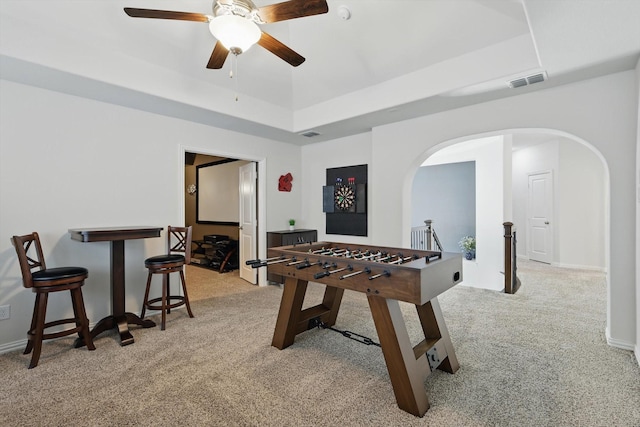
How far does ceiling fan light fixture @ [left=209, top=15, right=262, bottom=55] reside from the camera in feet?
6.26

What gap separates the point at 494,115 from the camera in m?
3.40

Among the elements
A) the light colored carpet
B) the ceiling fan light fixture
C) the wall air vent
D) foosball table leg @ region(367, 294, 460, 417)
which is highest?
the wall air vent

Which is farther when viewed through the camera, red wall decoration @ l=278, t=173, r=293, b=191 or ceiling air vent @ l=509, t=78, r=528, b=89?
red wall decoration @ l=278, t=173, r=293, b=191

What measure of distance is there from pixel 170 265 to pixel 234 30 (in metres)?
2.45

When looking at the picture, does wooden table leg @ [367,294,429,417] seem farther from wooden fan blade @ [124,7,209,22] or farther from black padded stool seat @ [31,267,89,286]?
black padded stool seat @ [31,267,89,286]

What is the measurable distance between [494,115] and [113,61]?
4032mm

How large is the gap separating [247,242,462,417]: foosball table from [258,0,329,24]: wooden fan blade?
1679mm

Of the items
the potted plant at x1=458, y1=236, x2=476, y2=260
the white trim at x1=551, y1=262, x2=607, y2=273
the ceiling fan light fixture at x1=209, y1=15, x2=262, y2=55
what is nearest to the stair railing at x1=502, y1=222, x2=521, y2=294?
the potted plant at x1=458, y1=236, x2=476, y2=260

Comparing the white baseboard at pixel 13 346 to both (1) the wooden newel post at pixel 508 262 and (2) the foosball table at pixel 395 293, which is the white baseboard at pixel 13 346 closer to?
(2) the foosball table at pixel 395 293

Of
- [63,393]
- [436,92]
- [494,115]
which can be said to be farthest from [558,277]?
[63,393]

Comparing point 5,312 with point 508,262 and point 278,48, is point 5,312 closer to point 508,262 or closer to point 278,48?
point 278,48

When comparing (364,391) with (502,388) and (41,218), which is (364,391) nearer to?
(502,388)

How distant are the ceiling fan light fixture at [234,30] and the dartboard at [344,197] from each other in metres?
3.21

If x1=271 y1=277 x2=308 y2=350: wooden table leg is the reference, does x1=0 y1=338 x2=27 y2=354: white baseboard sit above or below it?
below
